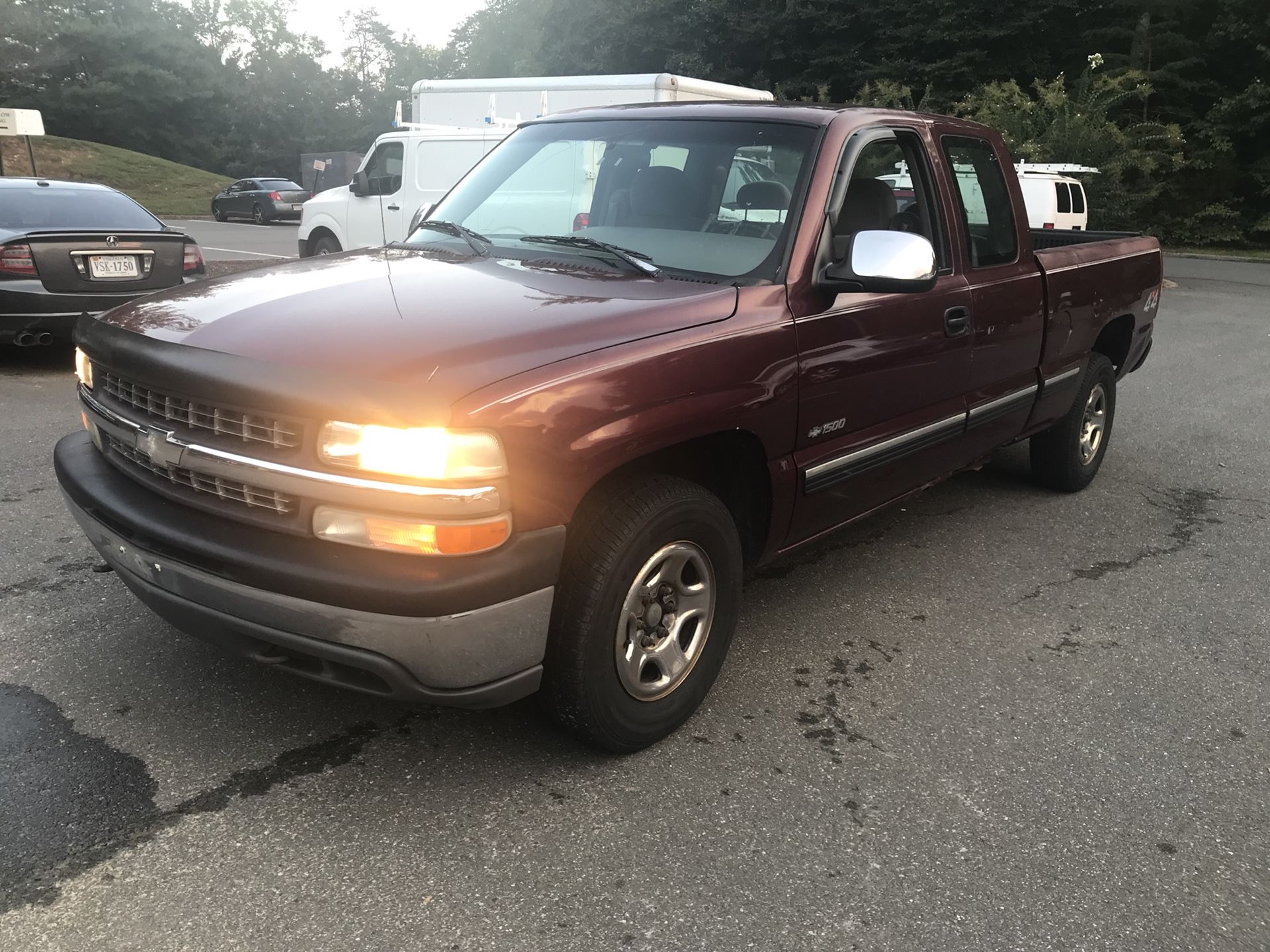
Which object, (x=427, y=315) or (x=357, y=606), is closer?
(x=357, y=606)

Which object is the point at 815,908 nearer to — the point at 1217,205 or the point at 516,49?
the point at 1217,205

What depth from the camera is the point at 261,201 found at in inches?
1218

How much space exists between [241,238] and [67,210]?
18.0m

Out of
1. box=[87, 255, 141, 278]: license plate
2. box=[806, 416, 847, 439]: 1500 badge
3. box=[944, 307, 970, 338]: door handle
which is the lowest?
box=[87, 255, 141, 278]: license plate

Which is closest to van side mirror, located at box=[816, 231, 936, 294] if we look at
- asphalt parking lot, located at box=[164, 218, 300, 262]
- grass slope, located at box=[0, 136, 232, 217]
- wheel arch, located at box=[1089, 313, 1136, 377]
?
wheel arch, located at box=[1089, 313, 1136, 377]

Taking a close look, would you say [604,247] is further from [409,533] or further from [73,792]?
[73,792]

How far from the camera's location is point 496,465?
7.86 feet

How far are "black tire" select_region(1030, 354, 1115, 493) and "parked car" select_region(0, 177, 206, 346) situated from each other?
544cm

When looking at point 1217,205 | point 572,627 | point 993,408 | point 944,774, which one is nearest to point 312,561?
point 572,627

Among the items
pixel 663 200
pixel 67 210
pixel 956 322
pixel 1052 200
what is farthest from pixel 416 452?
pixel 1052 200

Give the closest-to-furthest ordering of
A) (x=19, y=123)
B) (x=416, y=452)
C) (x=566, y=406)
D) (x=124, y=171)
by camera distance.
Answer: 1. (x=416, y=452)
2. (x=566, y=406)
3. (x=19, y=123)
4. (x=124, y=171)

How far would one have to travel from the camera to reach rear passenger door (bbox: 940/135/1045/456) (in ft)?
13.6

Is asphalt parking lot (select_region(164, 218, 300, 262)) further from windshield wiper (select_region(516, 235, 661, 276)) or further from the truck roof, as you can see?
windshield wiper (select_region(516, 235, 661, 276))

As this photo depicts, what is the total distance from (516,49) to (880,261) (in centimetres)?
7538
